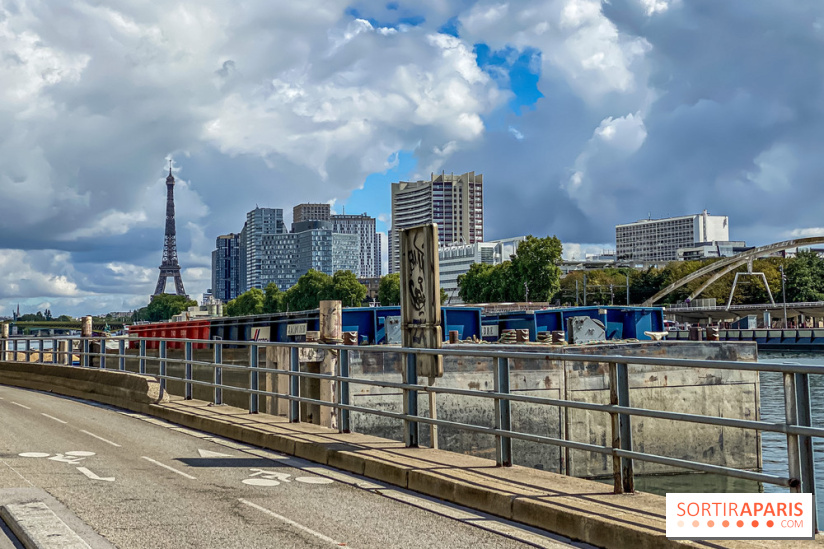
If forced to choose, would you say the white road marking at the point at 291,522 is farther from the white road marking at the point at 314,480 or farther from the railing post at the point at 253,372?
the railing post at the point at 253,372

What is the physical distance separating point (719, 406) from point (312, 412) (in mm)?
15726

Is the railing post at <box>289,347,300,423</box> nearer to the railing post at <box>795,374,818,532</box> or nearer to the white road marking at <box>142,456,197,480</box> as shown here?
the white road marking at <box>142,456,197,480</box>

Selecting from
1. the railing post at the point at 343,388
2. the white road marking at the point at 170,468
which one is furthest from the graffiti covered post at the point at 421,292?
the white road marking at the point at 170,468

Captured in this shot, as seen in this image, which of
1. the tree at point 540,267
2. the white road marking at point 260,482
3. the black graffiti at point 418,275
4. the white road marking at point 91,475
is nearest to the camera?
the white road marking at point 260,482

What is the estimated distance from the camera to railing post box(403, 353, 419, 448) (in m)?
12.0

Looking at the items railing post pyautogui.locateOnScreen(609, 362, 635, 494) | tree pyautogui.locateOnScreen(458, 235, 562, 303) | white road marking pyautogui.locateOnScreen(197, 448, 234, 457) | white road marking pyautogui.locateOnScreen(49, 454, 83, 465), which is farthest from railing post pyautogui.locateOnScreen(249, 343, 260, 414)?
tree pyautogui.locateOnScreen(458, 235, 562, 303)

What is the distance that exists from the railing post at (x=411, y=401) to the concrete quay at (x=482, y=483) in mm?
220

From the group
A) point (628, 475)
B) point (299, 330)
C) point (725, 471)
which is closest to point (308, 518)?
point (628, 475)

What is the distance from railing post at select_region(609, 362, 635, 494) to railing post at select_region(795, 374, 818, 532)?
184 cm

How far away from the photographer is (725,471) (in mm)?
7578

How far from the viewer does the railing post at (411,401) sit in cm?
1202

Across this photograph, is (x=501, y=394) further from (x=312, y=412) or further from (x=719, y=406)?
(x=719, y=406)

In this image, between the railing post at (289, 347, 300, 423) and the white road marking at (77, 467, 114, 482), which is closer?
the white road marking at (77, 467, 114, 482)

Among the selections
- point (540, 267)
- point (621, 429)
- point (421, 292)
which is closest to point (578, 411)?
point (421, 292)
